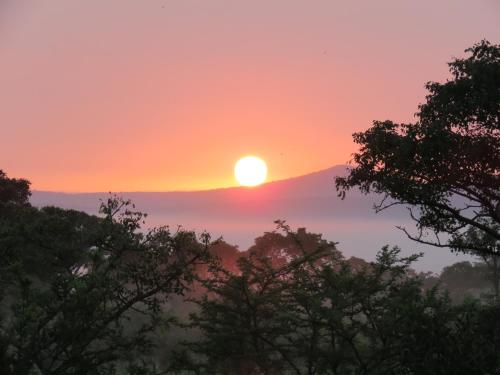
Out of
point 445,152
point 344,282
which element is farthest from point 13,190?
point 445,152

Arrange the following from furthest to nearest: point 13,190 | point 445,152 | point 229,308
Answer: point 13,190 → point 229,308 → point 445,152

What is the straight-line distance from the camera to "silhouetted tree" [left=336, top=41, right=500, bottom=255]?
14.7 metres

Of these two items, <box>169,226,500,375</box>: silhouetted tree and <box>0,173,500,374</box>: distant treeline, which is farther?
<box>0,173,500,374</box>: distant treeline

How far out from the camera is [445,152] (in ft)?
50.3

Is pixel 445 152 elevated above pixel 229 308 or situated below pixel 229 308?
above

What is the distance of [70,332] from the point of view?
1236 centimetres

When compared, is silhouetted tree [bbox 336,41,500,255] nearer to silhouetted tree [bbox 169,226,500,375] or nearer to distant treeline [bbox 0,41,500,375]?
distant treeline [bbox 0,41,500,375]

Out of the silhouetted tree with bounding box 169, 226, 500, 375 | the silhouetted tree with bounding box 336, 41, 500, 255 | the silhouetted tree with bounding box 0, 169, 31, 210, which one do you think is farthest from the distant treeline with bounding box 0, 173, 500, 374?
the silhouetted tree with bounding box 0, 169, 31, 210

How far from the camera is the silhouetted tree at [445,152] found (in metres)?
14.7

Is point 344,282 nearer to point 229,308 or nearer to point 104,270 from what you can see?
point 229,308

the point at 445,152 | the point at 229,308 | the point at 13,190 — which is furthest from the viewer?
the point at 13,190

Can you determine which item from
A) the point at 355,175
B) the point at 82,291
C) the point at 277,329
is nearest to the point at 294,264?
the point at 277,329

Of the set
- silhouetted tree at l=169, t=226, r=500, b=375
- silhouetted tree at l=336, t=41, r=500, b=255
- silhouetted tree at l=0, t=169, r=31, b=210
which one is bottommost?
silhouetted tree at l=169, t=226, r=500, b=375

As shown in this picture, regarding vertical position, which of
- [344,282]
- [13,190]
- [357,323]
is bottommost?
[357,323]
